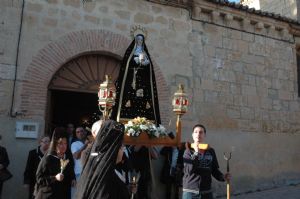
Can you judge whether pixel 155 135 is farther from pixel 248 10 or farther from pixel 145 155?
pixel 248 10

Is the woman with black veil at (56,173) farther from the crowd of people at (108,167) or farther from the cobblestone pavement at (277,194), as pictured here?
the cobblestone pavement at (277,194)

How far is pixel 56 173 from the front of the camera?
4301 millimetres

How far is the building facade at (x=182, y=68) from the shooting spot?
732 cm

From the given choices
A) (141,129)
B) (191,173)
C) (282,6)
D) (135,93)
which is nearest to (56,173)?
(191,173)

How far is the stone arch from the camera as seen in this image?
23.9 feet

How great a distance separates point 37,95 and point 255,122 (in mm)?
5729

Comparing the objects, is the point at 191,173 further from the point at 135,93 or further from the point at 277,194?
the point at 277,194

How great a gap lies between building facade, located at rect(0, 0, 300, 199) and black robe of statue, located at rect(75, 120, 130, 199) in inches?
198

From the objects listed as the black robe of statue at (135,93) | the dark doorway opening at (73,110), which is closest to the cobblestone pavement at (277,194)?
the black robe of statue at (135,93)

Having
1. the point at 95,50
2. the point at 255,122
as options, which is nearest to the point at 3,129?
the point at 95,50

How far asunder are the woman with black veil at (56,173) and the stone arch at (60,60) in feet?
9.85

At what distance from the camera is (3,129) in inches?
277

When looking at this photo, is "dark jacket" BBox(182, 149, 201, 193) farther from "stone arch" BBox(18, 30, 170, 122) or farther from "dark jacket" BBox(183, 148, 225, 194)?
"stone arch" BBox(18, 30, 170, 122)

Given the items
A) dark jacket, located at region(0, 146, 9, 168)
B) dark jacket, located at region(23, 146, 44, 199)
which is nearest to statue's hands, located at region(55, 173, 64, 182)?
dark jacket, located at region(23, 146, 44, 199)
